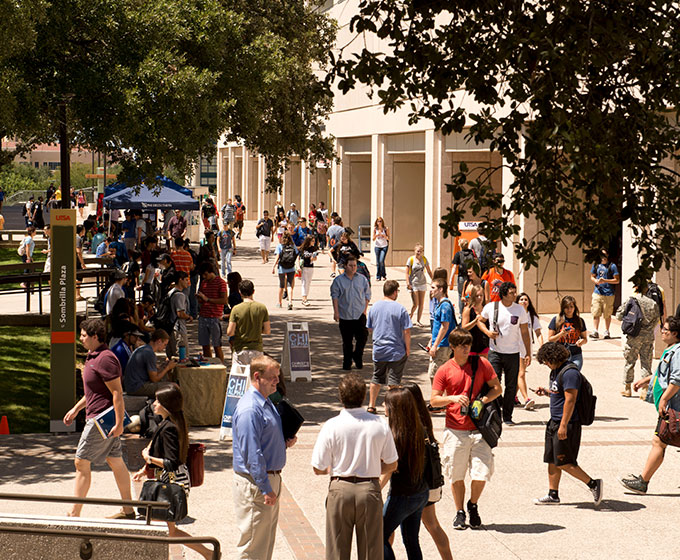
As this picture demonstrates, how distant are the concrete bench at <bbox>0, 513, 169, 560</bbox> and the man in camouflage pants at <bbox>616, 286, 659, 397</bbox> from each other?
1071 centimetres

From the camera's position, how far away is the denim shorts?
17828 millimetres

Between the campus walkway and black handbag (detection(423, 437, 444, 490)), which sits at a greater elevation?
black handbag (detection(423, 437, 444, 490))

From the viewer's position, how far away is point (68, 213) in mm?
13312

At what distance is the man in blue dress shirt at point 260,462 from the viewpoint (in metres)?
7.85

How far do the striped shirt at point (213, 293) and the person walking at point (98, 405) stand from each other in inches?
305

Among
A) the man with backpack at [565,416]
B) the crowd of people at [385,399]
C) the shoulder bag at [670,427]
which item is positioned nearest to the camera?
the crowd of people at [385,399]

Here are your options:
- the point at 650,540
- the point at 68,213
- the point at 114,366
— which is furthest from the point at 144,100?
the point at 650,540

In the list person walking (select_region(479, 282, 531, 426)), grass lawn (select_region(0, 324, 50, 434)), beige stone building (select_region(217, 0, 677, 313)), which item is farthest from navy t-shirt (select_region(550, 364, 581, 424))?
beige stone building (select_region(217, 0, 677, 313))

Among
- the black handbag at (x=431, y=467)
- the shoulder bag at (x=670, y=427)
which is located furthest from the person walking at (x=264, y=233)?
the black handbag at (x=431, y=467)

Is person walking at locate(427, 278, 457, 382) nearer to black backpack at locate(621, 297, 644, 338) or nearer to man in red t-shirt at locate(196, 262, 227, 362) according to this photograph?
black backpack at locate(621, 297, 644, 338)

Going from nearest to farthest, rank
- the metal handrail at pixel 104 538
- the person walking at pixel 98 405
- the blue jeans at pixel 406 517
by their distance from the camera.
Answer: the metal handrail at pixel 104 538 < the blue jeans at pixel 406 517 < the person walking at pixel 98 405

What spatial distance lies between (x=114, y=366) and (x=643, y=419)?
794 cm

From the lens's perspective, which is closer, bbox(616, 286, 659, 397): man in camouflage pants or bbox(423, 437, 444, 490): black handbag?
bbox(423, 437, 444, 490): black handbag

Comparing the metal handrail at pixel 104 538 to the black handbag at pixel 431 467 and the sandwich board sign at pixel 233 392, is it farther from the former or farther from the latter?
the sandwich board sign at pixel 233 392
